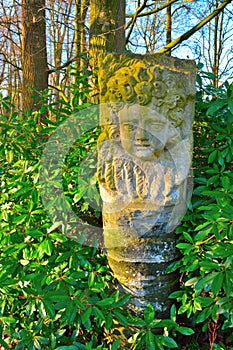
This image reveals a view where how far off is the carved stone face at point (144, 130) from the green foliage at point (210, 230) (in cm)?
33

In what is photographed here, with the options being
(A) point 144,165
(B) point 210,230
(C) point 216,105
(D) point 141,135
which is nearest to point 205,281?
(B) point 210,230

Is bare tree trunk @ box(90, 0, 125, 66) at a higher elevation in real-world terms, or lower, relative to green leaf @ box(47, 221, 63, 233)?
higher

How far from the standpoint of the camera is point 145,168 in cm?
190

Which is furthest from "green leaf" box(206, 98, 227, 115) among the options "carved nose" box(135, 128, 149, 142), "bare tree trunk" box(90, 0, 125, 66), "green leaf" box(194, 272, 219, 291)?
"bare tree trunk" box(90, 0, 125, 66)

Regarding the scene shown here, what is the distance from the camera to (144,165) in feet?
6.22

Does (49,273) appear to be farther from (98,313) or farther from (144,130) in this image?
(144,130)

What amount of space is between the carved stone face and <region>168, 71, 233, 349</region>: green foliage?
13.1 inches

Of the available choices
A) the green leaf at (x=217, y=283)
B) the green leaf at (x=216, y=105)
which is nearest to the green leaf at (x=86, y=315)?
the green leaf at (x=217, y=283)

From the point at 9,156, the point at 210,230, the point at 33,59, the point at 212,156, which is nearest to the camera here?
the point at 210,230

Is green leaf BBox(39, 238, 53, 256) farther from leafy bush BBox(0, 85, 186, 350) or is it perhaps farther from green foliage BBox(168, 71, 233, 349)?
green foliage BBox(168, 71, 233, 349)

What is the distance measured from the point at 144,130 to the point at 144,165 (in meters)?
0.19

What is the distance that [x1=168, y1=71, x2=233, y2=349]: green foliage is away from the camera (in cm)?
168

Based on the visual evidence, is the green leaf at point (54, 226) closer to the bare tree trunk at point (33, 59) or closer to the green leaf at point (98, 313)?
the green leaf at point (98, 313)

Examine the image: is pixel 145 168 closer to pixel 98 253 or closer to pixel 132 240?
pixel 132 240
